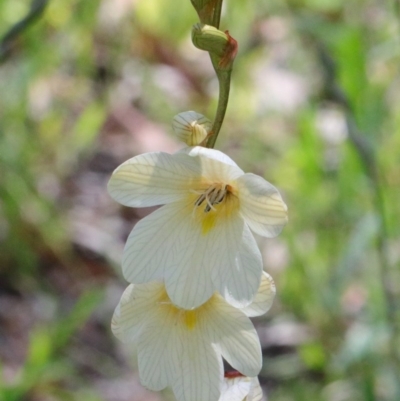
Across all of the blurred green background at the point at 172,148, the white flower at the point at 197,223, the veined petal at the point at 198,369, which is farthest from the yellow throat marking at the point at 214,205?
the blurred green background at the point at 172,148

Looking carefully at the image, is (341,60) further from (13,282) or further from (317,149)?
(13,282)

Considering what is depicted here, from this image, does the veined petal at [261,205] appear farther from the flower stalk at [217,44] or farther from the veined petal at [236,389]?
the veined petal at [236,389]

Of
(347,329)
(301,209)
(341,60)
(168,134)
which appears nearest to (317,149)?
(301,209)

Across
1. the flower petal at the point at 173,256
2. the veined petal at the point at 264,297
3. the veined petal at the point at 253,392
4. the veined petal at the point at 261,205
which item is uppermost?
the veined petal at the point at 261,205

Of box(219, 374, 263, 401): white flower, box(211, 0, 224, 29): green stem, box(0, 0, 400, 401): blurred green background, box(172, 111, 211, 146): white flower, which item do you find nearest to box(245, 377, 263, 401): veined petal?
box(219, 374, 263, 401): white flower

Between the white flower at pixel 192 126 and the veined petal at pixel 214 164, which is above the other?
the white flower at pixel 192 126

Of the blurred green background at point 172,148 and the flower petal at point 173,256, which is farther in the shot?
the blurred green background at point 172,148

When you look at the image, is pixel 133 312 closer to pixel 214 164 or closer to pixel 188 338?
pixel 188 338
